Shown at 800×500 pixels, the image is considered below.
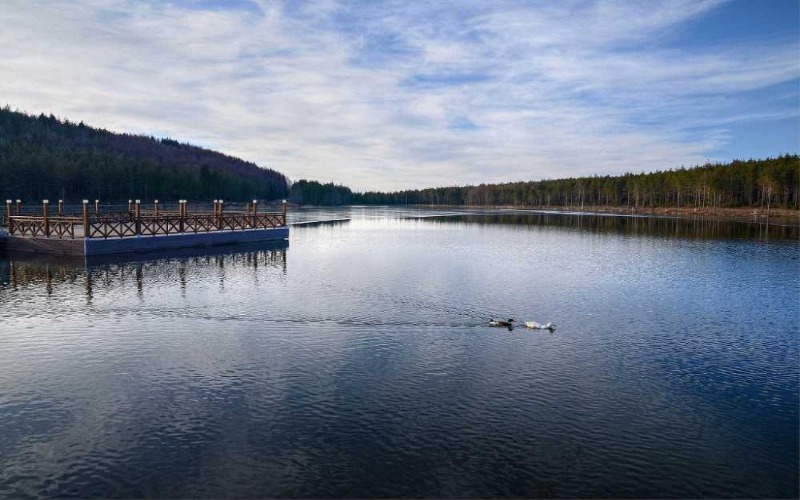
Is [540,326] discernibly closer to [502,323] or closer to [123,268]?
[502,323]

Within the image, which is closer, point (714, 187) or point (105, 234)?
point (105, 234)

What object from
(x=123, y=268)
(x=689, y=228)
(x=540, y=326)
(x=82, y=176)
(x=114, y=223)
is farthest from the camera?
(x=82, y=176)

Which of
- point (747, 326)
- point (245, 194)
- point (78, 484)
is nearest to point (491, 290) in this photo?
point (747, 326)

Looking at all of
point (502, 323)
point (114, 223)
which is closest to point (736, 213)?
point (502, 323)

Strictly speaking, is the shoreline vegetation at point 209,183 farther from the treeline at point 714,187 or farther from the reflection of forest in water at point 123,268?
the reflection of forest in water at point 123,268

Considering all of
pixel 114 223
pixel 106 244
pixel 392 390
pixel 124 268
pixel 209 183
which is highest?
pixel 209 183

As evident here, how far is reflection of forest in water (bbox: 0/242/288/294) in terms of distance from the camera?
81.6 feet

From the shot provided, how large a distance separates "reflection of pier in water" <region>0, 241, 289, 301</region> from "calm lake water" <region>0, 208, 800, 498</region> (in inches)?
16.1

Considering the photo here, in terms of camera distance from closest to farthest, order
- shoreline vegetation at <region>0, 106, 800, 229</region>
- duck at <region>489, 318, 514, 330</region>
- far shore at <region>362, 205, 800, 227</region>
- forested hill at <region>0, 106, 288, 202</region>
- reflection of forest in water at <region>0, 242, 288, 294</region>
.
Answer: duck at <region>489, 318, 514, 330</region> → reflection of forest in water at <region>0, 242, 288, 294</region> → forested hill at <region>0, 106, 288, 202</region> → far shore at <region>362, 205, 800, 227</region> → shoreline vegetation at <region>0, 106, 800, 229</region>

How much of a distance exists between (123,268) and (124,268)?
51 mm

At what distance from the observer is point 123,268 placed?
29281 mm

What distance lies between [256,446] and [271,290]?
14960mm

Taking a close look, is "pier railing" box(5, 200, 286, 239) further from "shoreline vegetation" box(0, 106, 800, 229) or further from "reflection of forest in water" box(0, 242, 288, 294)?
"shoreline vegetation" box(0, 106, 800, 229)

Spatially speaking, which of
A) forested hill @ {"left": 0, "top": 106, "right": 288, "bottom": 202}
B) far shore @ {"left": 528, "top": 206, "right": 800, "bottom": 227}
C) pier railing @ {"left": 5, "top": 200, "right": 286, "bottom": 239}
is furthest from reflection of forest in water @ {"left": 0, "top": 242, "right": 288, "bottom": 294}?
far shore @ {"left": 528, "top": 206, "right": 800, "bottom": 227}
